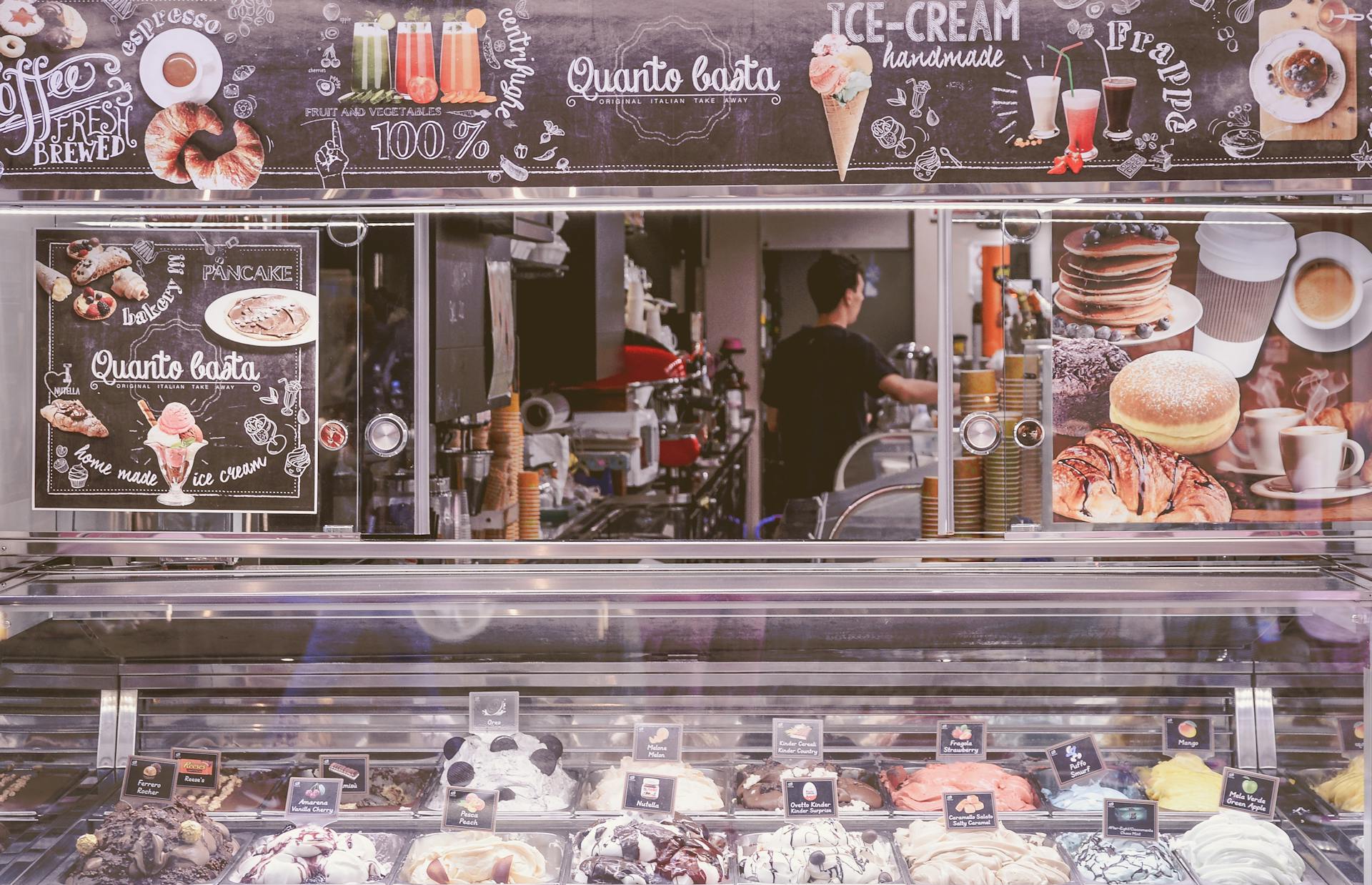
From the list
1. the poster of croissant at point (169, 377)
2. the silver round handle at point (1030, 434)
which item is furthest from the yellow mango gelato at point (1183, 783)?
the poster of croissant at point (169, 377)

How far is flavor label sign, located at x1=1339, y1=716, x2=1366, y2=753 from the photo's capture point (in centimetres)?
262

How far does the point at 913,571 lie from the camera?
2.62 m

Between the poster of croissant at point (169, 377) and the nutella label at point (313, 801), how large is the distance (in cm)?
66

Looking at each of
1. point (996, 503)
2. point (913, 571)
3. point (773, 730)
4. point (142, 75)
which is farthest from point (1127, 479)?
point (142, 75)

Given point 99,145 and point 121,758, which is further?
point 121,758

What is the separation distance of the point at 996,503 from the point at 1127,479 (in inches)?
12.0

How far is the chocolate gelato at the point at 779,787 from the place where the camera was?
105 inches

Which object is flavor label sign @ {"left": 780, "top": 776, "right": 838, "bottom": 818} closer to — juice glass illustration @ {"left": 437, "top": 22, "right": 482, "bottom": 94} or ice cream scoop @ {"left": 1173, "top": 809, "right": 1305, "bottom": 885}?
ice cream scoop @ {"left": 1173, "top": 809, "right": 1305, "bottom": 885}

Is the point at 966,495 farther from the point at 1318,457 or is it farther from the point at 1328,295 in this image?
the point at 1328,295

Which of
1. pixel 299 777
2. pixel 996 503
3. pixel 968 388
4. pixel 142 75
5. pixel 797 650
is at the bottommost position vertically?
pixel 299 777

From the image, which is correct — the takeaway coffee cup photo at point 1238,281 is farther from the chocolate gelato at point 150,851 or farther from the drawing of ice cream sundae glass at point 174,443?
the chocolate gelato at point 150,851

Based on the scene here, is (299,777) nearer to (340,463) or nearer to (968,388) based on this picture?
(340,463)

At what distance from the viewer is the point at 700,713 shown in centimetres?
277

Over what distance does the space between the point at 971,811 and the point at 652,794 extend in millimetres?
740
